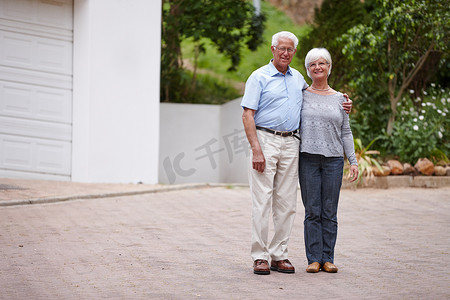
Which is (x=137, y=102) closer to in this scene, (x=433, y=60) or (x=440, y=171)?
(x=440, y=171)

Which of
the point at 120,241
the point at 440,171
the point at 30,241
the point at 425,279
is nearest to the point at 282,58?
the point at 425,279

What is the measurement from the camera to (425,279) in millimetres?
5430

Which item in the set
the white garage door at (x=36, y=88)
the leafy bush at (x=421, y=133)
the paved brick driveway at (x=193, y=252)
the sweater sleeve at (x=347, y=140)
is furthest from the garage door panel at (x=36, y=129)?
the sweater sleeve at (x=347, y=140)

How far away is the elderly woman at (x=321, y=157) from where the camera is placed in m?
5.62

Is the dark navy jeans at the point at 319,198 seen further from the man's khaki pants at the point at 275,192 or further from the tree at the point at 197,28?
the tree at the point at 197,28

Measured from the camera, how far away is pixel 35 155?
1113cm

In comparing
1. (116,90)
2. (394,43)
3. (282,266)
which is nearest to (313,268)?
(282,266)

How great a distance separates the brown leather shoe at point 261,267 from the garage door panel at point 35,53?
673 centimetres

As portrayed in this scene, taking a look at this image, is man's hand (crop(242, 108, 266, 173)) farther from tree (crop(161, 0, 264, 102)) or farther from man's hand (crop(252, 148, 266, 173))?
tree (crop(161, 0, 264, 102))

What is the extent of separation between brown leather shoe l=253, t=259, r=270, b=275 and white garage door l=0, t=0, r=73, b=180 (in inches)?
251

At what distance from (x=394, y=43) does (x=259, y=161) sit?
792cm

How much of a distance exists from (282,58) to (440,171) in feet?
22.9

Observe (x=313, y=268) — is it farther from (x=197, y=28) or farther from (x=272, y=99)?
(x=197, y=28)

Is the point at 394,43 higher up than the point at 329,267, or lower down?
higher up
